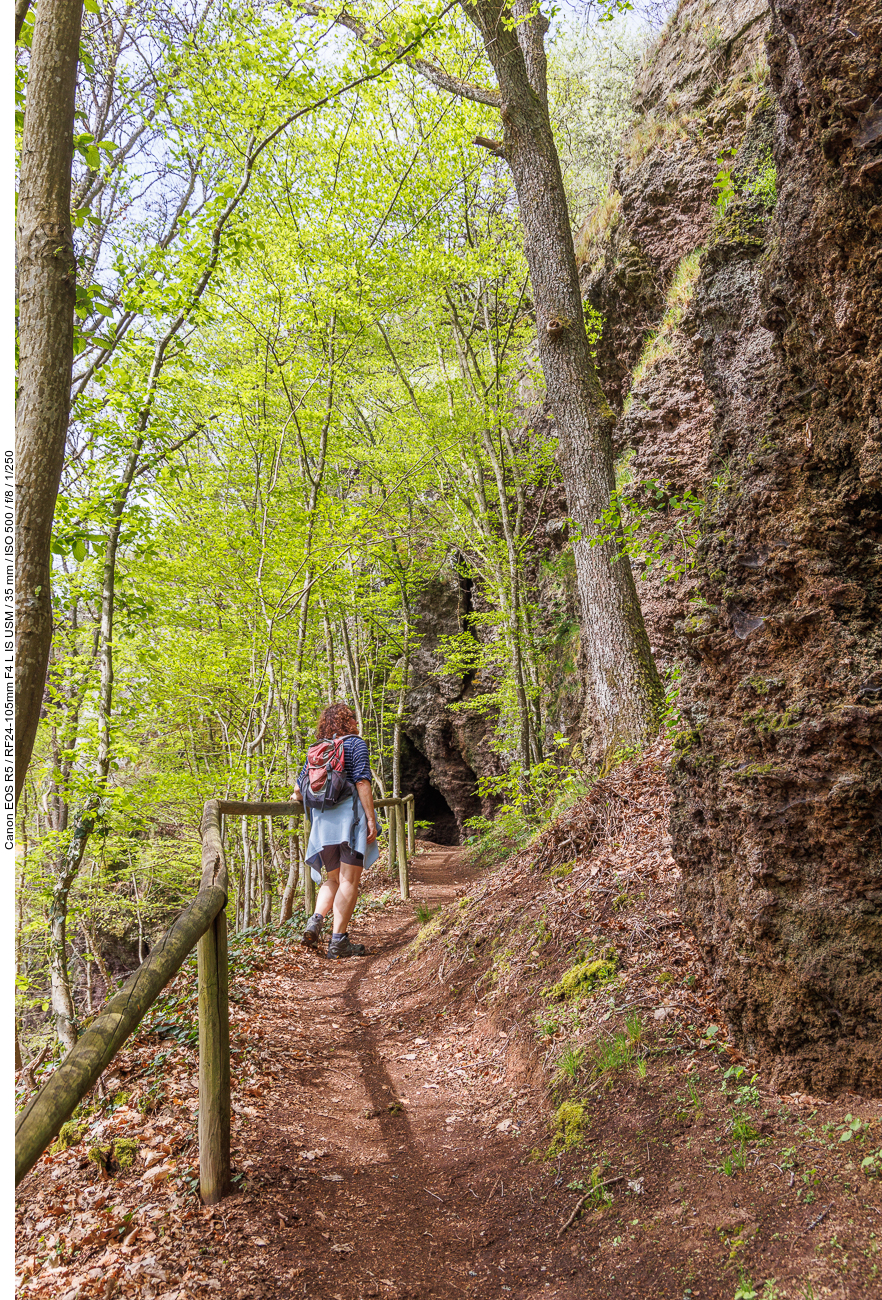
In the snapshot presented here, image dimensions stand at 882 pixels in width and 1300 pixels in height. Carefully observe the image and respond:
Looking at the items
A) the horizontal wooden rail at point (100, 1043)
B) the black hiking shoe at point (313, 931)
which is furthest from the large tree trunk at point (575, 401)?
the horizontal wooden rail at point (100, 1043)

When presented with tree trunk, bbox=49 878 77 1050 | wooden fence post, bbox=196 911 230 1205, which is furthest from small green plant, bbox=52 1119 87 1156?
tree trunk, bbox=49 878 77 1050

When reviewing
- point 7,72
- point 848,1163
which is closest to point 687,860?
point 848,1163

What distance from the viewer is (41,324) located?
2.25 meters

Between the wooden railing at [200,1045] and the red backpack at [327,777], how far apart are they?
6.22 ft

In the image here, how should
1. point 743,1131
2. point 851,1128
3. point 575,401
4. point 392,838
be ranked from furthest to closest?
point 392,838 → point 575,401 → point 743,1131 → point 851,1128

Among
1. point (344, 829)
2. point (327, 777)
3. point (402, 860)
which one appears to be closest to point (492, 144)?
point (327, 777)

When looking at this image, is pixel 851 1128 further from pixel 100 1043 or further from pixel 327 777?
pixel 327 777

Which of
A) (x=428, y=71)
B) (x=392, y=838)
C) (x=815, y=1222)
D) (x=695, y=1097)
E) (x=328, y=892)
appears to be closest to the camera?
(x=815, y=1222)

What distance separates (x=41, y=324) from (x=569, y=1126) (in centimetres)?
350

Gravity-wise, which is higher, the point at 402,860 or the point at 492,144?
the point at 492,144

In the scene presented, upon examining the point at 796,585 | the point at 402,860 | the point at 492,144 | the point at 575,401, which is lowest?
the point at 402,860

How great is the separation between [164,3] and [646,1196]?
9.51m

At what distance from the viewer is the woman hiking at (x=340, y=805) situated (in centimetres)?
591

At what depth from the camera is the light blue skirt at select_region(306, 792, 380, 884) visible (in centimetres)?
597
